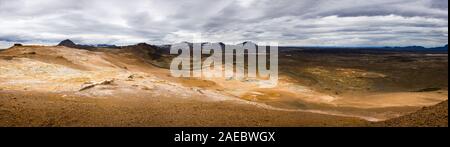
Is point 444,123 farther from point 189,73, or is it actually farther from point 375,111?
point 189,73

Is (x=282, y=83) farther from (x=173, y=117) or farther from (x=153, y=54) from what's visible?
(x=153, y=54)

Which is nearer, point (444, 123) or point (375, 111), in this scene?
point (444, 123)

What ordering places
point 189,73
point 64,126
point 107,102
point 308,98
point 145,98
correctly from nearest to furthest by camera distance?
point 64,126, point 107,102, point 145,98, point 308,98, point 189,73

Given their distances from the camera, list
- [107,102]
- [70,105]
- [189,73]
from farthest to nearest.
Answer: [189,73] < [107,102] < [70,105]

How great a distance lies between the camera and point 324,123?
13.5 m

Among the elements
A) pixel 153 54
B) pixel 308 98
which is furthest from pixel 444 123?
pixel 153 54

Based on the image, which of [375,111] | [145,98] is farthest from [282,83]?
[145,98]

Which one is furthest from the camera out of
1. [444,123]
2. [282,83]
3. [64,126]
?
[282,83]

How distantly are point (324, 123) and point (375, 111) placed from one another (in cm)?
1153
